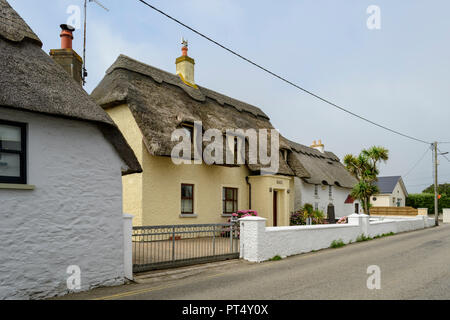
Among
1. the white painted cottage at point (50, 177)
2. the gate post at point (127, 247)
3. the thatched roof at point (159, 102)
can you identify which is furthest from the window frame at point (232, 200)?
the white painted cottage at point (50, 177)

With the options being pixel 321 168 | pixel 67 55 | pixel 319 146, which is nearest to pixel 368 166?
pixel 321 168

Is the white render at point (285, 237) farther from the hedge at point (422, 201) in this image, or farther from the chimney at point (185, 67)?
the hedge at point (422, 201)

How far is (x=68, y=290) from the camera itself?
684 cm

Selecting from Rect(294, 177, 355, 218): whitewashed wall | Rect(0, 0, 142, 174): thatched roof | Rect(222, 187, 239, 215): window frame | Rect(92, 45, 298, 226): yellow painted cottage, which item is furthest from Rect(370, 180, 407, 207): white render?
Rect(0, 0, 142, 174): thatched roof

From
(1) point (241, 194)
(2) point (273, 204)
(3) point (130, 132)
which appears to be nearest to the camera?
(3) point (130, 132)

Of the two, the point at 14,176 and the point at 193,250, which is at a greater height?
the point at 14,176

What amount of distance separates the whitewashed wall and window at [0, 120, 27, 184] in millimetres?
20811

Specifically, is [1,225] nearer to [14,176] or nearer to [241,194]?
[14,176]

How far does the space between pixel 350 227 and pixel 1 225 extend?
14134 mm

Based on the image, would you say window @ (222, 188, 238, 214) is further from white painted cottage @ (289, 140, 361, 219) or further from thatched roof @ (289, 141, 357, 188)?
thatched roof @ (289, 141, 357, 188)

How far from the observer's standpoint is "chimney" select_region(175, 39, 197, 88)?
742 inches

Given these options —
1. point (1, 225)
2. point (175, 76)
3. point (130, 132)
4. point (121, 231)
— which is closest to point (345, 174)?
point (175, 76)

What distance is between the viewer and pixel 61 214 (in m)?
6.89

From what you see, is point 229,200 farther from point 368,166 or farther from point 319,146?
point 319,146
